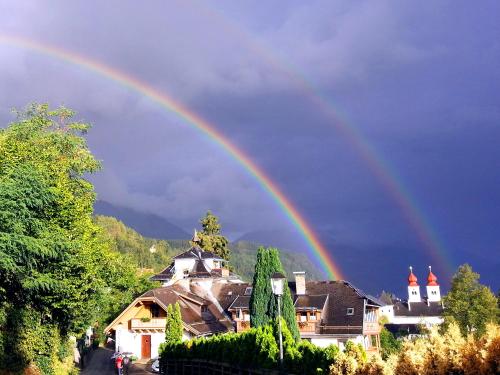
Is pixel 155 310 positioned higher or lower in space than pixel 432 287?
lower

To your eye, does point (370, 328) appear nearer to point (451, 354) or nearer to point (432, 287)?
point (451, 354)

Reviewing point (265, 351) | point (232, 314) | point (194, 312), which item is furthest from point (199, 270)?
point (265, 351)

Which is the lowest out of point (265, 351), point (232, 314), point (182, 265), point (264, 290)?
point (265, 351)

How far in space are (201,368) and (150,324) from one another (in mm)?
21733

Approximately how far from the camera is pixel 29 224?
2233cm

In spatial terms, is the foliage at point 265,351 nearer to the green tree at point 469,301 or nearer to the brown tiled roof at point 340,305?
the brown tiled roof at point 340,305

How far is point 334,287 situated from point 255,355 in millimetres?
36562

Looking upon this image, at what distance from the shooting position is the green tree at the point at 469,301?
5356cm

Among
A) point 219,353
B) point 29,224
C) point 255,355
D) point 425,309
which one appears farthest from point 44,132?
point 425,309

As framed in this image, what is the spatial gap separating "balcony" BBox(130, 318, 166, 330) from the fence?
1306 centimetres

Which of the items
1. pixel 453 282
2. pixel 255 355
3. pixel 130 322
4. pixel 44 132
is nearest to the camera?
pixel 255 355

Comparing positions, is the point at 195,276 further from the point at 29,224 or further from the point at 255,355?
the point at 255,355

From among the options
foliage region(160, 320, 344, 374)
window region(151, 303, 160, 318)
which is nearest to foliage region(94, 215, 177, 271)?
window region(151, 303, 160, 318)

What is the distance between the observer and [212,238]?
275 feet
